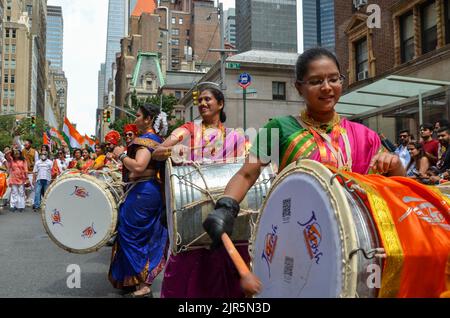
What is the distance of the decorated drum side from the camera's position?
3.30 meters

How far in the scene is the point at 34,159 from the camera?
55.0ft

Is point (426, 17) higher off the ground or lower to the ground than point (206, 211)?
higher

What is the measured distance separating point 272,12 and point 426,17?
50247 millimetres

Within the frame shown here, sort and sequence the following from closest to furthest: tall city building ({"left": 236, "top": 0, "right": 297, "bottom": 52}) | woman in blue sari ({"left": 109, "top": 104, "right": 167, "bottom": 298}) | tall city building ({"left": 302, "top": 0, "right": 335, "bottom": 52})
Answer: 1. woman in blue sari ({"left": 109, "top": 104, "right": 167, "bottom": 298})
2. tall city building ({"left": 236, "top": 0, "right": 297, "bottom": 52})
3. tall city building ({"left": 302, "top": 0, "right": 335, "bottom": 52})

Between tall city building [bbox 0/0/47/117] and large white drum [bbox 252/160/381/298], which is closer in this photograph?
large white drum [bbox 252/160/381/298]

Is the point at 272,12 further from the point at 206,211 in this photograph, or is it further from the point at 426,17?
the point at 206,211

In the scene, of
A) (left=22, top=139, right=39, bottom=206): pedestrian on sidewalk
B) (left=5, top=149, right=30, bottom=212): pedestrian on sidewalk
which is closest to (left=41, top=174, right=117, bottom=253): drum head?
(left=5, top=149, right=30, bottom=212): pedestrian on sidewalk

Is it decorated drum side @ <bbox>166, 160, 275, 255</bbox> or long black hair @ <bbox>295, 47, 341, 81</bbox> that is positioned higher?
long black hair @ <bbox>295, 47, 341, 81</bbox>

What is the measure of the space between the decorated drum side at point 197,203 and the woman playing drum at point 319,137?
974mm

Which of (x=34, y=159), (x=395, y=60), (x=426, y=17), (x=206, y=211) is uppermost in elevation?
(x=426, y=17)

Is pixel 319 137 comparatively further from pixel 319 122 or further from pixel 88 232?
pixel 88 232

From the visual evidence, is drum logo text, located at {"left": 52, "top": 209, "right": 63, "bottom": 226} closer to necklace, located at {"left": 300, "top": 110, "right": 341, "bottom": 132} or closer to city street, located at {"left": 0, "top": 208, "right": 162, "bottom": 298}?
city street, located at {"left": 0, "top": 208, "right": 162, "bottom": 298}

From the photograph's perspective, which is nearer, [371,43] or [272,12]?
[371,43]

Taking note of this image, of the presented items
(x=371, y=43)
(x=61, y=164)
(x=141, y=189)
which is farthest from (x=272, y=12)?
(x=141, y=189)
